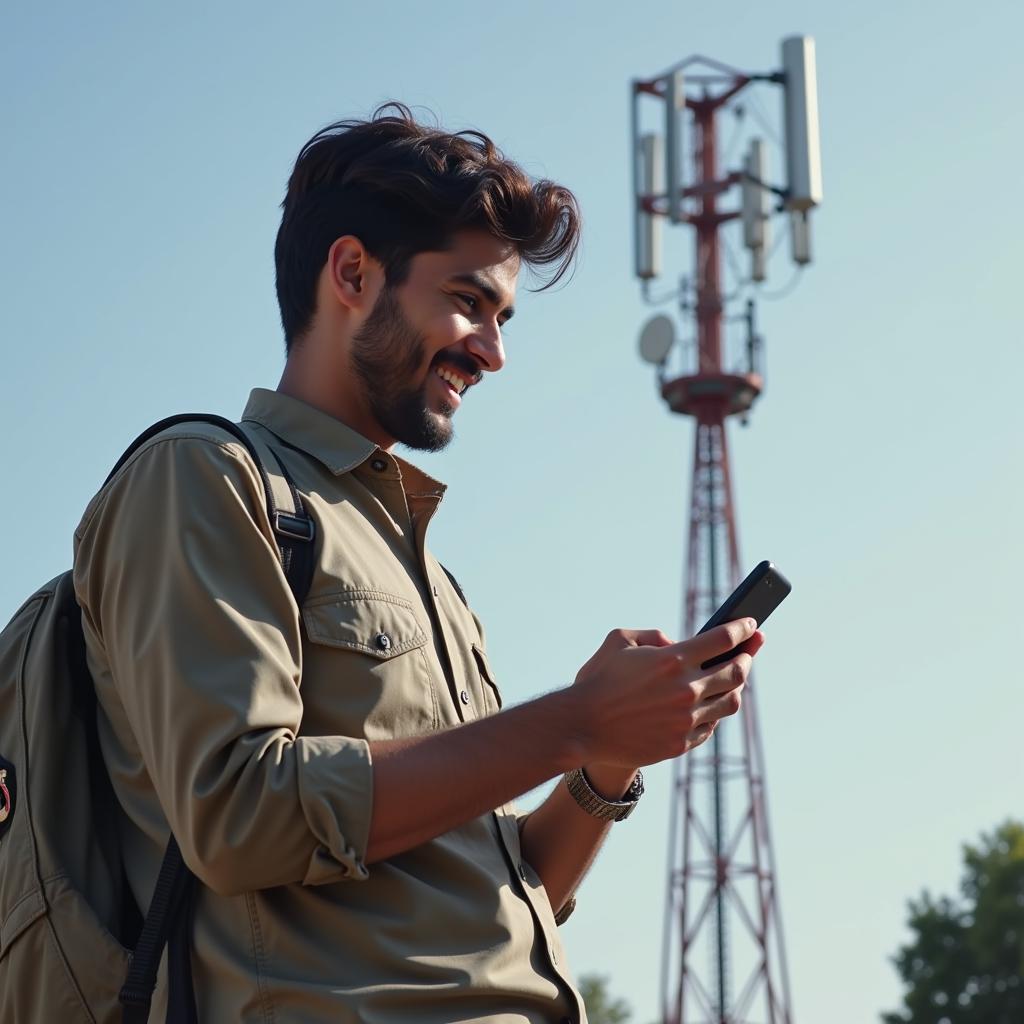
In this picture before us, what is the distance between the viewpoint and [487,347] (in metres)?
3.81

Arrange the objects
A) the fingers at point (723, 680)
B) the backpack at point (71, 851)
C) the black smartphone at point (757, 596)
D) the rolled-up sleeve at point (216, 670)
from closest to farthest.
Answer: the rolled-up sleeve at point (216, 670), the backpack at point (71, 851), the fingers at point (723, 680), the black smartphone at point (757, 596)

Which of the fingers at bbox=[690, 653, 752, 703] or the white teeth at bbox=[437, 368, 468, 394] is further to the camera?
the white teeth at bbox=[437, 368, 468, 394]

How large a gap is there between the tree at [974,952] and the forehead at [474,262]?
41970 mm

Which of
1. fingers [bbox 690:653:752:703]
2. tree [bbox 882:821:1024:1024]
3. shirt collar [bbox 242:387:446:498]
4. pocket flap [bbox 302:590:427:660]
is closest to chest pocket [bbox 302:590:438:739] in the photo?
pocket flap [bbox 302:590:427:660]

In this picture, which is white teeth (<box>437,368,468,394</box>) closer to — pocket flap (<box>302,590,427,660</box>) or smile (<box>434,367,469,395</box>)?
smile (<box>434,367,469,395</box>)

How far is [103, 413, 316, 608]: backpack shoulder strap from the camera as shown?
3.33 metres

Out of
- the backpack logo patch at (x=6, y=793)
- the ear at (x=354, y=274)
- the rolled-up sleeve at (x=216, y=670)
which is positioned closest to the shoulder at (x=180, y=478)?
the rolled-up sleeve at (x=216, y=670)

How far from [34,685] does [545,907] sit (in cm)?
97

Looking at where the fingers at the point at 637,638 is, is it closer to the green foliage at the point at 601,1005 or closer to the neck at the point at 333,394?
the neck at the point at 333,394

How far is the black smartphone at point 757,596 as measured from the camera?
3648mm

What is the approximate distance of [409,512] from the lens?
149 inches

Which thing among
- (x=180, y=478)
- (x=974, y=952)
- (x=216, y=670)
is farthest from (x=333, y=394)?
(x=974, y=952)

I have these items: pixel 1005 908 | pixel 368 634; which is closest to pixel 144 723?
pixel 368 634

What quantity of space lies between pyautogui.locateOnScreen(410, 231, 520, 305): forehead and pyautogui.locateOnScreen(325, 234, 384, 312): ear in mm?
80
